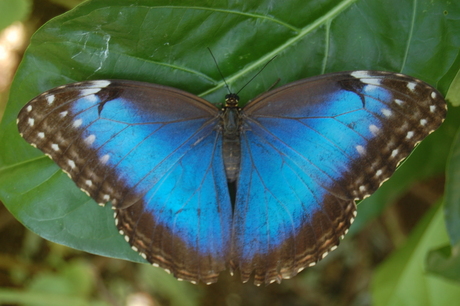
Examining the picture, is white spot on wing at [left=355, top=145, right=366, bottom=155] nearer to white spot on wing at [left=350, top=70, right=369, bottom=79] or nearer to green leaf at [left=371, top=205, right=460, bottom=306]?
white spot on wing at [left=350, top=70, right=369, bottom=79]

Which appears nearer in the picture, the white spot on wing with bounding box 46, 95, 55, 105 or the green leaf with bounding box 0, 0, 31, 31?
the white spot on wing with bounding box 46, 95, 55, 105

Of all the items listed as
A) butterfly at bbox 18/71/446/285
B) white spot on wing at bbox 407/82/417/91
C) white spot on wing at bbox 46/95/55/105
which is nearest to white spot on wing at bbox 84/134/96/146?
butterfly at bbox 18/71/446/285

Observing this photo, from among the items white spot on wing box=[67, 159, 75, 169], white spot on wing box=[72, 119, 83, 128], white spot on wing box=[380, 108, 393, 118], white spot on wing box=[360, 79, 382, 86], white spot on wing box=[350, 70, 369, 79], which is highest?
white spot on wing box=[72, 119, 83, 128]

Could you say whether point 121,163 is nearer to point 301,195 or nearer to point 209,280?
point 209,280

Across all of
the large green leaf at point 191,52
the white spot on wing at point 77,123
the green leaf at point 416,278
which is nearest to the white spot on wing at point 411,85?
the large green leaf at point 191,52

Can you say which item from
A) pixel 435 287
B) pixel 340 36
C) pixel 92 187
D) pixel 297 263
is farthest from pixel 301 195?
pixel 435 287

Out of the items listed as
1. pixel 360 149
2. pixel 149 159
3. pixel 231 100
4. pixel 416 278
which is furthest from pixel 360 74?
pixel 416 278
